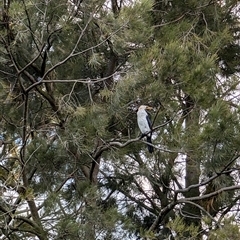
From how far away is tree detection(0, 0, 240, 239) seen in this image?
278 cm

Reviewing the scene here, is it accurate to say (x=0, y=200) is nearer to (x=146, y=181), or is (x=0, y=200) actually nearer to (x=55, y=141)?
(x=55, y=141)

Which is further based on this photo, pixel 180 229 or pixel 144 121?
pixel 144 121

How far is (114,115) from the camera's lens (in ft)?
10.7

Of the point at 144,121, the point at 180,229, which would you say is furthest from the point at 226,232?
the point at 144,121

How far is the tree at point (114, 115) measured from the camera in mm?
2775

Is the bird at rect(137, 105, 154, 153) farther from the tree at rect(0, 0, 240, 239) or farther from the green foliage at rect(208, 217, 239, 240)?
the green foliage at rect(208, 217, 239, 240)

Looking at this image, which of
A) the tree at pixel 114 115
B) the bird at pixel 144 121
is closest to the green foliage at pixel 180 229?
the tree at pixel 114 115

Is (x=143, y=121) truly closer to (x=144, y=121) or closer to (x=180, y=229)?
(x=144, y=121)

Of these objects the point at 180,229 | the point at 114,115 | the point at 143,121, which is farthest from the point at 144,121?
the point at 180,229

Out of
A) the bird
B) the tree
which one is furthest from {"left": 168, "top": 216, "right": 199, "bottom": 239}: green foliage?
the bird

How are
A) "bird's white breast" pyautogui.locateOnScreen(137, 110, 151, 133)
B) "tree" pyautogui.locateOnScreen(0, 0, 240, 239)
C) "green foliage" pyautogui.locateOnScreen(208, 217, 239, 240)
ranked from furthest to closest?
1. "bird's white breast" pyautogui.locateOnScreen(137, 110, 151, 133)
2. "tree" pyautogui.locateOnScreen(0, 0, 240, 239)
3. "green foliage" pyautogui.locateOnScreen(208, 217, 239, 240)

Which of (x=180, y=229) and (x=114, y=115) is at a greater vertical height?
(x=114, y=115)

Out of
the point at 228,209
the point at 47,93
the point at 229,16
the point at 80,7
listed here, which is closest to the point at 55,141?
the point at 47,93

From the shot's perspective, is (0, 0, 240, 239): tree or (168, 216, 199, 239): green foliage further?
(0, 0, 240, 239): tree
